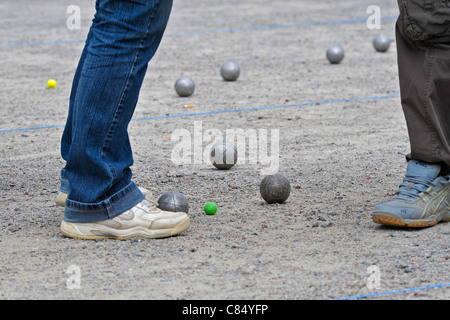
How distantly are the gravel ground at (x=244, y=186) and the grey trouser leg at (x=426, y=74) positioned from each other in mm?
361

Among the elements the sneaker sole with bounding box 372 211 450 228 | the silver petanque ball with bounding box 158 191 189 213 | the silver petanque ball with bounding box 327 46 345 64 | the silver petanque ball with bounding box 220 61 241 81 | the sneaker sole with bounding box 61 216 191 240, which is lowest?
the sneaker sole with bounding box 61 216 191 240

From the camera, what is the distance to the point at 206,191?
3865 millimetres

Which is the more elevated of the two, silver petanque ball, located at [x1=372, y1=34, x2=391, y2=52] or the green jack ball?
silver petanque ball, located at [x1=372, y1=34, x2=391, y2=52]

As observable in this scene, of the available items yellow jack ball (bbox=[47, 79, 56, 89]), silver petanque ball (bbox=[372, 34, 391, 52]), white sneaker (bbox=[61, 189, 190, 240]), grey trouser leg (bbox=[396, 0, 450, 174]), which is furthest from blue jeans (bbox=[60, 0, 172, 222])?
silver petanque ball (bbox=[372, 34, 391, 52])

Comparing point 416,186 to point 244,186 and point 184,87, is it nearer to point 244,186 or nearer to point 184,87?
point 244,186

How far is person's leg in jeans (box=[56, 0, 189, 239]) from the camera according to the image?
9.52 feet

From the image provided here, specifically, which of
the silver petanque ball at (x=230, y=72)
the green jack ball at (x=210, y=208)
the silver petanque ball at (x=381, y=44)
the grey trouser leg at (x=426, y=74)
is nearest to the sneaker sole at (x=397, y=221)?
the grey trouser leg at (x=426, y=74)

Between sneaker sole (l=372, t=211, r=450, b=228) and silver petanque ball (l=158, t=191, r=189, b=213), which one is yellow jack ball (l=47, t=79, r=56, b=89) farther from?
sneaker sole (l=372, t=211, r=450, b=228)

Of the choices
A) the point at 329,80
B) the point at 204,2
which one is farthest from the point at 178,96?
the point at 204,2

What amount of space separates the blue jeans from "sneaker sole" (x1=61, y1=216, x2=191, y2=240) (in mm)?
135

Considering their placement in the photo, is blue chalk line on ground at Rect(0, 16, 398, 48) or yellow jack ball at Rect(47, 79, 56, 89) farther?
blue chalk line on ground at Rect(0, 16, 398, 48)

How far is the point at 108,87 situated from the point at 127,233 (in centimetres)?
58

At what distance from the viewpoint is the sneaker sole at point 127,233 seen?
3096 mm

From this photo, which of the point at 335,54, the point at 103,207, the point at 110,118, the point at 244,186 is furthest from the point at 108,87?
the point at 335,54
